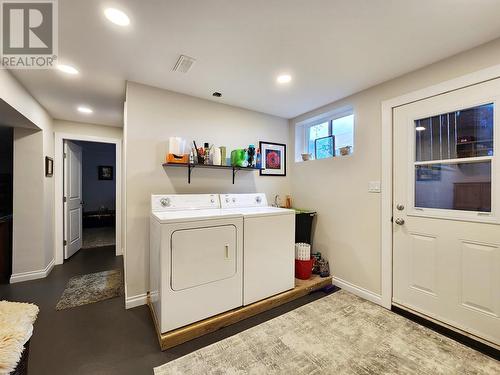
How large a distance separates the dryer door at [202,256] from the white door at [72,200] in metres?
3.14

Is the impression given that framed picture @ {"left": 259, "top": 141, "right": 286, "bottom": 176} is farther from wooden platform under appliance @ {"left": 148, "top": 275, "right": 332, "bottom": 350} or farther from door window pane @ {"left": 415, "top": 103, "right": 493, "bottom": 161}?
door window pane @ {"left": 415, "top": 103, "right": 493, "bottom": 161}

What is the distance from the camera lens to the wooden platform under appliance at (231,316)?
5.64ft

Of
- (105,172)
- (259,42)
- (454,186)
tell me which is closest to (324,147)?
(454,186)

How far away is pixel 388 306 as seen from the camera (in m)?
2.24

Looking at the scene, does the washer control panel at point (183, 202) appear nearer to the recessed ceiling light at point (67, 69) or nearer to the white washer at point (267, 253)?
the white washer at point (267, 253)

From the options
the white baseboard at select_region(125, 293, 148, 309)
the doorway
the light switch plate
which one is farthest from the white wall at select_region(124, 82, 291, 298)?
the doorway

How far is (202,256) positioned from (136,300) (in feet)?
3.59

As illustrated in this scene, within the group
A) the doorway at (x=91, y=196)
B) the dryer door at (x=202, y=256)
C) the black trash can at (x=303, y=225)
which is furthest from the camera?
the doorway at (x=91, y=196)

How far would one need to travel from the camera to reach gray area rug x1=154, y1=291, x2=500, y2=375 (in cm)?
150

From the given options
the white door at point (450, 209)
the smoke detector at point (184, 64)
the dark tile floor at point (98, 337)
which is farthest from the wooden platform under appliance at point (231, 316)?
the smoke detector at point (184, 64)

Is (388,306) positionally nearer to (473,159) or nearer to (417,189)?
(417,189)

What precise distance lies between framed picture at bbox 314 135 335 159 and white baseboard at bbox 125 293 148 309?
2.86 meters

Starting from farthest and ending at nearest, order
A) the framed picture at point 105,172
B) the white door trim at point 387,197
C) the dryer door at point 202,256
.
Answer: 1. the framed picture at point 105,172
2. the white door trim at point 387,197
3. the dryer door at point 202,256

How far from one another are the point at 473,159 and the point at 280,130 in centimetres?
229
